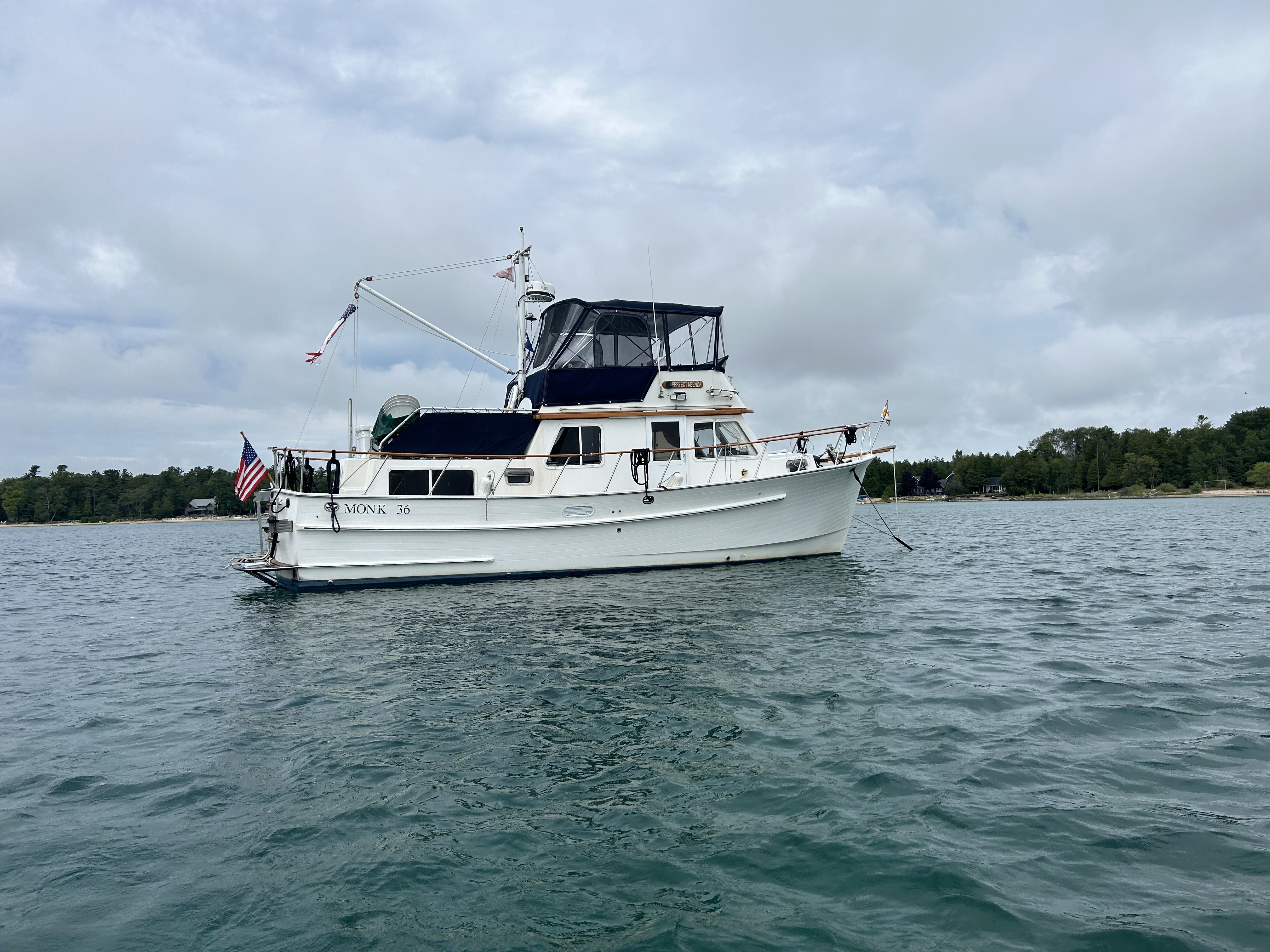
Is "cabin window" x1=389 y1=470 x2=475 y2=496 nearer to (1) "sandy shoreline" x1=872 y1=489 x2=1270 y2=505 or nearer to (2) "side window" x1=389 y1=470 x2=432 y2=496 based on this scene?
(2) "side window" x1=389 y1=470 x2=432 y2=496

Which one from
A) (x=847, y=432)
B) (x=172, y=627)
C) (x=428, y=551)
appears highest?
(x=847, y=432)

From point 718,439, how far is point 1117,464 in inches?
3996

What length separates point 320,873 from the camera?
11.4 ft

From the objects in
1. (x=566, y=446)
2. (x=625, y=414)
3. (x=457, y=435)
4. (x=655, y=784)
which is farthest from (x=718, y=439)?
(x=655, y=784)

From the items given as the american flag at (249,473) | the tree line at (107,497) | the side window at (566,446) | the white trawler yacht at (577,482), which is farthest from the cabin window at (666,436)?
the tree line at (107,497)

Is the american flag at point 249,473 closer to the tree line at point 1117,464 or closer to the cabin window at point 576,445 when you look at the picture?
the cabin window at point 576,445

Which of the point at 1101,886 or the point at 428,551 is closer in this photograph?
the point at 1101,886

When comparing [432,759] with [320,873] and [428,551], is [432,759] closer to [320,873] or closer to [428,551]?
[320,873]

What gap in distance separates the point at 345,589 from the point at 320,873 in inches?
463

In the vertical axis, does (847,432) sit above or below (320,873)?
above

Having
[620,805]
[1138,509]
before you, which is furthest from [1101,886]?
[1138,509]

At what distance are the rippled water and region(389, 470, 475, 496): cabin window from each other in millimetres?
4875

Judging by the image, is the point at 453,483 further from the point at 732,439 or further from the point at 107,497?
the point at 107,497

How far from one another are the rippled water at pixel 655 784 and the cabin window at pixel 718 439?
6652mm
